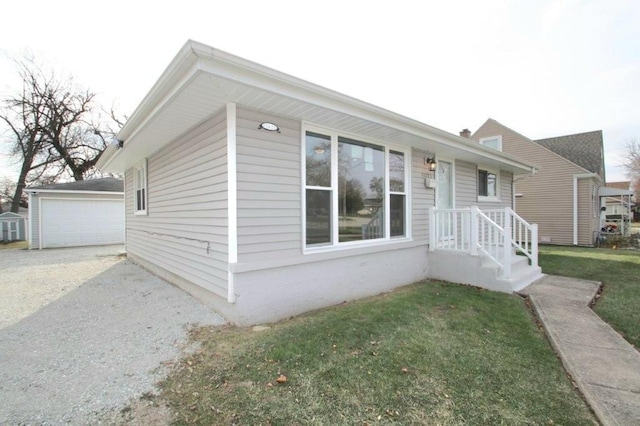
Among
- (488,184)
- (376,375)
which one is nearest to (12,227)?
(376,375)

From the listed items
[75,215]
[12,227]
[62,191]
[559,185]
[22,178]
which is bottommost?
[12,227]

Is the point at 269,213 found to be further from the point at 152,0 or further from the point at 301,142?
the point at 152,0

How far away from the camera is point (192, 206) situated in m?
4.83

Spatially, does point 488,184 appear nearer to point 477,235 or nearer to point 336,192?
point 477,235

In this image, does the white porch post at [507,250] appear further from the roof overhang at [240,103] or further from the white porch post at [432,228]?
the roof overhang at [240,103]

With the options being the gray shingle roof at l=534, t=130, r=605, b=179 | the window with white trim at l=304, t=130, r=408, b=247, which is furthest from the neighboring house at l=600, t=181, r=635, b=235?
the window with white trim at l=304, t=130, r=408, b=247

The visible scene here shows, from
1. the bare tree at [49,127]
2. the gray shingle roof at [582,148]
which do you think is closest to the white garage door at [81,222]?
the bare tree at [49,127]

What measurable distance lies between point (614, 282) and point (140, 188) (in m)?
11.1

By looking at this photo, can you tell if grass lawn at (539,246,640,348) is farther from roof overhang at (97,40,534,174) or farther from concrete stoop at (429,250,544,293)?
roof overhang at (97,40,534,174)

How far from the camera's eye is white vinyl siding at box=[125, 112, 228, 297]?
394 centimetres

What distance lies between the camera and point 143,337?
3463 millimetres

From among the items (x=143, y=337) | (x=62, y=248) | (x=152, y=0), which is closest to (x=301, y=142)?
(x=143, y=337)

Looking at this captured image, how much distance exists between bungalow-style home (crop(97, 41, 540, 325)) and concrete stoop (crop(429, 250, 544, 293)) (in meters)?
0.02

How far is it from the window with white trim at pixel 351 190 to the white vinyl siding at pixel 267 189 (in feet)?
0.88
